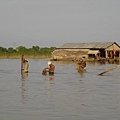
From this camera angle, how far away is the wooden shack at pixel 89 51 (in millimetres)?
67925

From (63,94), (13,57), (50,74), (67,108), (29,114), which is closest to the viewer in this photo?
(29,114)

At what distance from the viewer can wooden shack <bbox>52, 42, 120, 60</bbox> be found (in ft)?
223

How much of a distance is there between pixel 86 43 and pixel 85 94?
56033mm

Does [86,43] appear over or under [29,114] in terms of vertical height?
over

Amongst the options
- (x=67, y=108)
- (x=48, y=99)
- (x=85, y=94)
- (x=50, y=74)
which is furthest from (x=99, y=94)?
(x=50, y=74)

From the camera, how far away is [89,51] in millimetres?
68688

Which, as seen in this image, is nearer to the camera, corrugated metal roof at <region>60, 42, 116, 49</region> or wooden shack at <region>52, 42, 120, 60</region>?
wooden shack at <region>52, 42, 120, 60</region>

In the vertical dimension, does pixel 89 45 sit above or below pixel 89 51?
above

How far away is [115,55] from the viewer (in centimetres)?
6806

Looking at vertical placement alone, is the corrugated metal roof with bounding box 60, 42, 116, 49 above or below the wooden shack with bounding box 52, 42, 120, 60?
above

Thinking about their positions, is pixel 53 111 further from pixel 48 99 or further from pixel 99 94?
pixel 99 94

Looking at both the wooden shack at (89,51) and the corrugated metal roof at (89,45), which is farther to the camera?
the corrugated metal roof at (89,45)

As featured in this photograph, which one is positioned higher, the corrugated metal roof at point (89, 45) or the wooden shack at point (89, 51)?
the corrugated metal roof at point (89, 45)

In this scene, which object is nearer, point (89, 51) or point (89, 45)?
point (89, 51)
